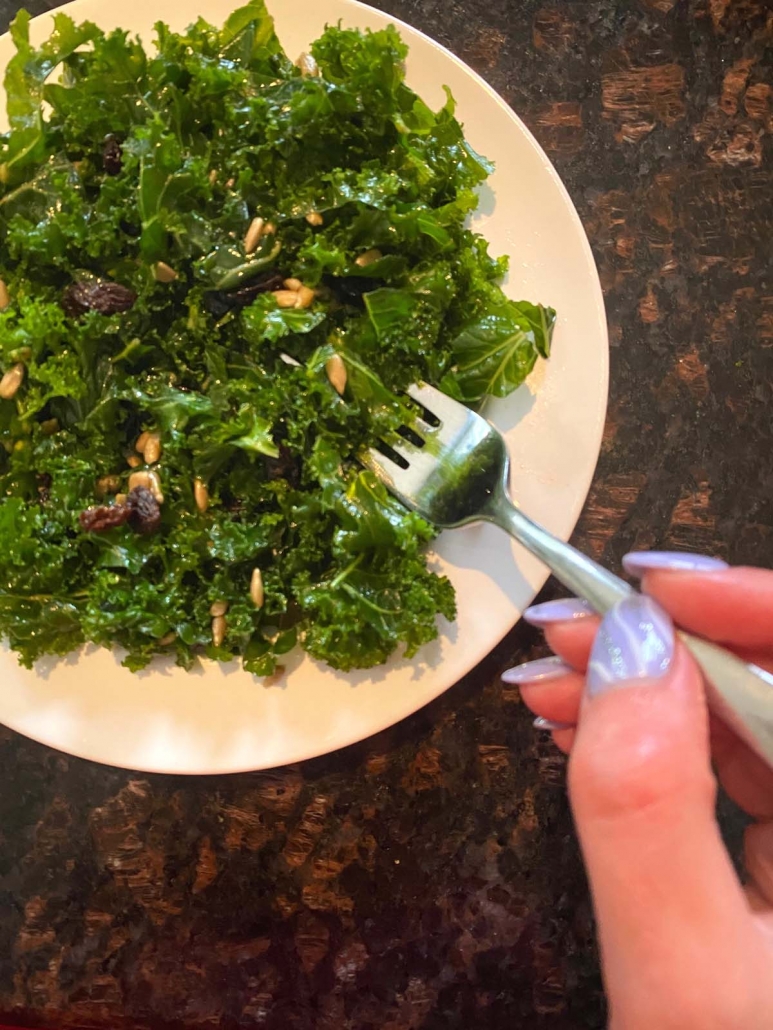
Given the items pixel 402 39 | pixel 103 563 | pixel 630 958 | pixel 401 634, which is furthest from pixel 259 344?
pixel 630 958

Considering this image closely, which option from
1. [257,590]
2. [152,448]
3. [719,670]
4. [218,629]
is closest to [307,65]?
[152,448]

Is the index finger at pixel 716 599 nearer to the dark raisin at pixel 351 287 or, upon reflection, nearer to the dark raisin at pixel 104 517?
the dark raisin at pixel 351 287

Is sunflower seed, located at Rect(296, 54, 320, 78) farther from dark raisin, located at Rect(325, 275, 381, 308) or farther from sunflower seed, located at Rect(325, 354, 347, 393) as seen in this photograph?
sunflower seed, located at Rect(325, 354, 347, 393)

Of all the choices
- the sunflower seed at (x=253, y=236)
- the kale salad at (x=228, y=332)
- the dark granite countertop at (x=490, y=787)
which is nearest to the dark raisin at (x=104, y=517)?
the kale salad at (x=228, y=332)

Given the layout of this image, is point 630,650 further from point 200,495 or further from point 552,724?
point 200,495

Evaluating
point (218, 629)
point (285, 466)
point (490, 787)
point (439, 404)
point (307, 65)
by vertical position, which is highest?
point (307, 65)

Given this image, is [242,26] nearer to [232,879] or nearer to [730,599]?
[730,599]
